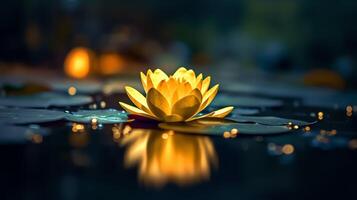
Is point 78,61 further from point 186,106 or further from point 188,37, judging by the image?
point 186,106

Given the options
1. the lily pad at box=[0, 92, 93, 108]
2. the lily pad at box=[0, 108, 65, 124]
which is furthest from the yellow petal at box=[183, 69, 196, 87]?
the lily pad at box=[0, 92, 93, 108]

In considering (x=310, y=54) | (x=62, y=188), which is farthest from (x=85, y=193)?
(x=310, y=54)

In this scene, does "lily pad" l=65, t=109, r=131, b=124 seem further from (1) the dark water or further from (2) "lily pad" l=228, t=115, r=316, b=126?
(2) "lily pad" l=228, t=115, r=316, b=126

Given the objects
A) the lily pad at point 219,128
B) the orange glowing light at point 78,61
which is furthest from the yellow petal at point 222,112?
the orange glowing light at point 78,61

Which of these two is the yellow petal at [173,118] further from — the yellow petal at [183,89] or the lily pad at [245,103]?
the lily pad at [245,103]

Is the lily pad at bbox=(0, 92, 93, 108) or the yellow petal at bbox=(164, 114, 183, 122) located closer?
the yellow petal at bbox=(164, 114, 183, 122)

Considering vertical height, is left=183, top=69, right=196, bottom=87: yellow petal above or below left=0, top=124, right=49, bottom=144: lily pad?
above

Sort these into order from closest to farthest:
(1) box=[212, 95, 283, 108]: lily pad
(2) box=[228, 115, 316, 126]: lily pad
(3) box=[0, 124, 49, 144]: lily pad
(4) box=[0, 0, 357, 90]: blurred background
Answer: (3) box=[0, 124, 49, 144]: lily pad
(2) box=[228, 115, 316, 126]: lily pad
(1) box=[212, 95, 283, 108]: lily pad
(4) box=[0, 0, 357, 90]: blurred background

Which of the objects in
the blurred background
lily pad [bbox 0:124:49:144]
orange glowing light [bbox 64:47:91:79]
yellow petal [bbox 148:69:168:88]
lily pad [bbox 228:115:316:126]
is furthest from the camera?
the blurred background
